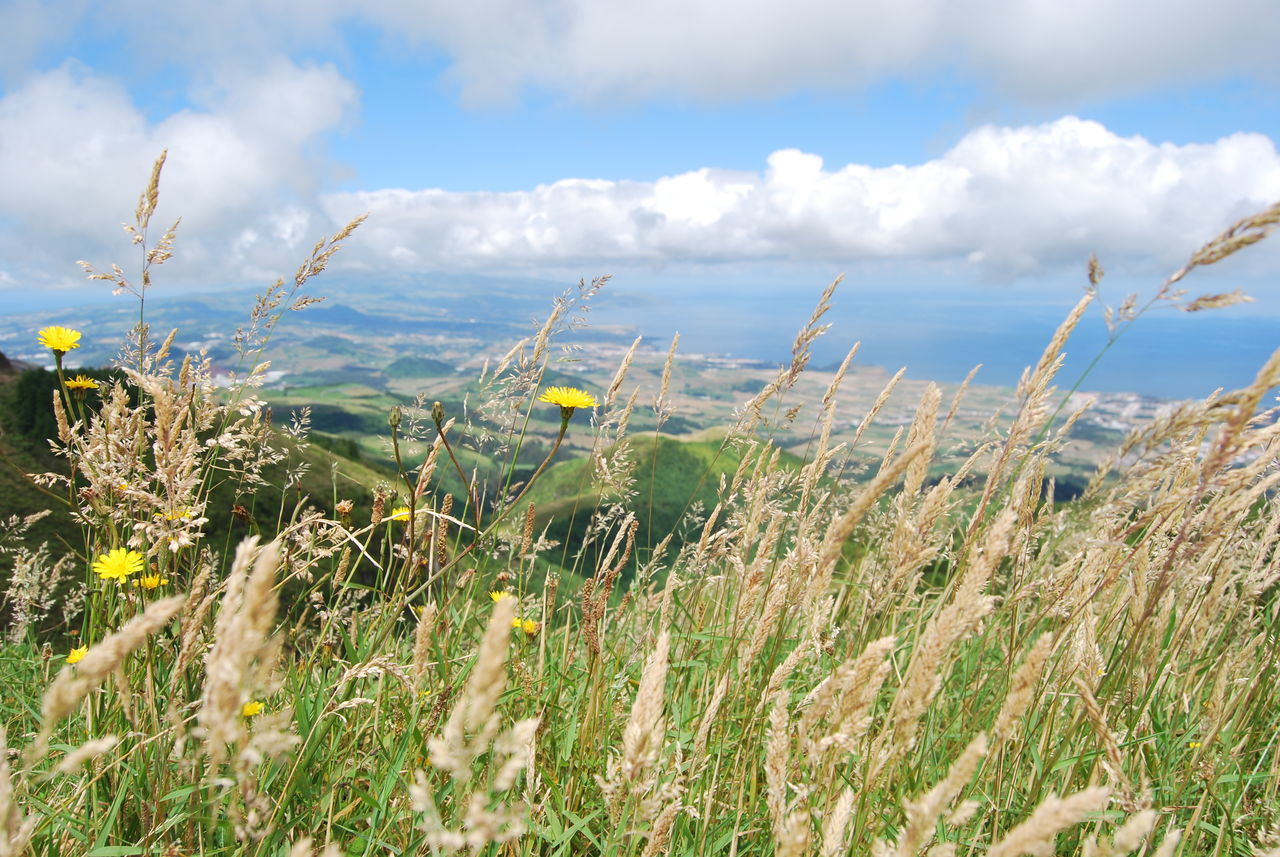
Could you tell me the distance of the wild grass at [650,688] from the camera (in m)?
1.07

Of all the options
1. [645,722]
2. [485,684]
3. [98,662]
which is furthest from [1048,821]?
[98,662]

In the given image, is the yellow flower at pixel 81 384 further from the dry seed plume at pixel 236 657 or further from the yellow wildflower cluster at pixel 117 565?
the dry seed plume at pixel 236 657

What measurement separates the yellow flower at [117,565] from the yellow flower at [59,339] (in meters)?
1.07

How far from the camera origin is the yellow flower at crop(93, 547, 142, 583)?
195 centimetres

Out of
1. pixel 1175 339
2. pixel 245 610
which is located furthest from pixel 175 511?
pixel 1175 339

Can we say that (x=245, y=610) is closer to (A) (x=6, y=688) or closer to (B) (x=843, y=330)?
(A) (x=6, y=688)

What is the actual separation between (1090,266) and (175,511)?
7.86 ft

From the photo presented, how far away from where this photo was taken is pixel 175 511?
1613 millimetres

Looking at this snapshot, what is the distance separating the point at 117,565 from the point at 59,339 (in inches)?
52.6

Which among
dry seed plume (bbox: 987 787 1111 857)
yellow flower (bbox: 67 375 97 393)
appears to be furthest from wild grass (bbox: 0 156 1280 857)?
yellow flower (bbox: 67 375 97 393)

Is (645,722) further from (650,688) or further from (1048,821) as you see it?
(1048,821)

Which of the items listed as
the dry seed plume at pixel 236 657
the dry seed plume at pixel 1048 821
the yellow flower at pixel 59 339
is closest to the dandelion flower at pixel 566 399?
the dry seed plume at pixel 236 657

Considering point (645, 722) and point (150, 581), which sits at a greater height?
point (645, 722)

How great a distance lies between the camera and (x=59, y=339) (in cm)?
275
